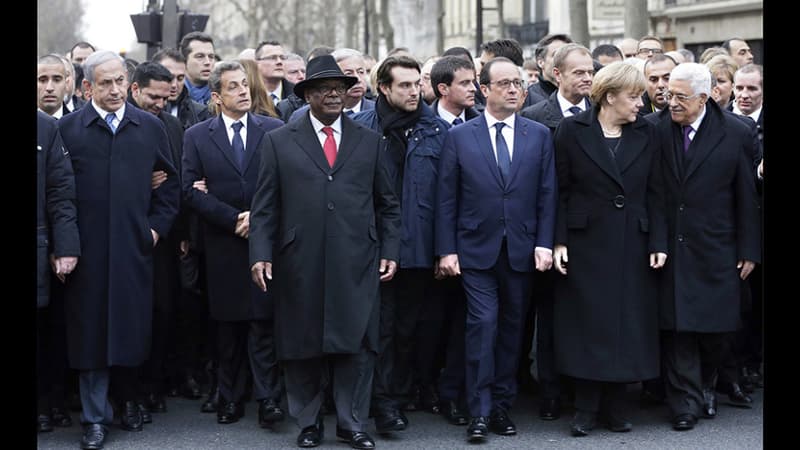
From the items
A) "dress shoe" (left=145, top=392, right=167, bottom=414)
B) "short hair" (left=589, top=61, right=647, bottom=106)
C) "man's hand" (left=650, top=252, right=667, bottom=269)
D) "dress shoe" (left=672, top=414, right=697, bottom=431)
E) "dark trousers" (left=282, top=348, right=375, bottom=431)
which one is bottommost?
"dress shoe" (left=672, top=414, right=697, bottom=431)

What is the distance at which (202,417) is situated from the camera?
1007 cm

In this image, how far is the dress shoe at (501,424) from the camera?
9.45 metres

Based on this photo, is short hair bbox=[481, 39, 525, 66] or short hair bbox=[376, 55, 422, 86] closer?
short hair bbox=[376, 55, 422, 86]

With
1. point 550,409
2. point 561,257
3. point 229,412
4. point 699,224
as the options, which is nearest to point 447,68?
point 561,257

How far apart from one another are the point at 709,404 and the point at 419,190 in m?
2.43

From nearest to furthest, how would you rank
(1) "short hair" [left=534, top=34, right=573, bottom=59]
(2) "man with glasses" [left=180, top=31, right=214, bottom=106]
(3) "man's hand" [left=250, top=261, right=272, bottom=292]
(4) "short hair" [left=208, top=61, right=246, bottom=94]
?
1. (3) "man's hand" [left=250, top=261, right=272, bottom=292]
2. (4) "short hair" [left=208, top=61, right=246, bottom=94]
3. (1) "short hair" [left=534, top=34, right=573, bottom=59]
4. (2) "man with glasses" [left=180, top=31, right=214, bottom=106]

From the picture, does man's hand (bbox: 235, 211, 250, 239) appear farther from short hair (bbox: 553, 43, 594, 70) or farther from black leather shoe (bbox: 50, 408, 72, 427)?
short hair (bbox: 553, 43, 594, 70)

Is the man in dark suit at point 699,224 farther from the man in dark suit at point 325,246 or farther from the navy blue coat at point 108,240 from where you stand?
the navy blue coat at point 108,240

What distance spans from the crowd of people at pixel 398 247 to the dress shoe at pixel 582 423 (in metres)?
0.02

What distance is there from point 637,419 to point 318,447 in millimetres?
2229

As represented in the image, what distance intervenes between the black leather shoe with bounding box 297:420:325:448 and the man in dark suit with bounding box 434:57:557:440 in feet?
3.21

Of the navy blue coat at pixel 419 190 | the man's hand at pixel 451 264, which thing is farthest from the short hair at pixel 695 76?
the man's hand at pixel 451 264

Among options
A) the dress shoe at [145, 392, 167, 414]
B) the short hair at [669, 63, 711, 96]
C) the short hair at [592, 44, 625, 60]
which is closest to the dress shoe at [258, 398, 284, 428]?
the dress shoe at [145, 392, 167, 414]

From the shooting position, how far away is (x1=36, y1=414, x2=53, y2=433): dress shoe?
31.5 ft
